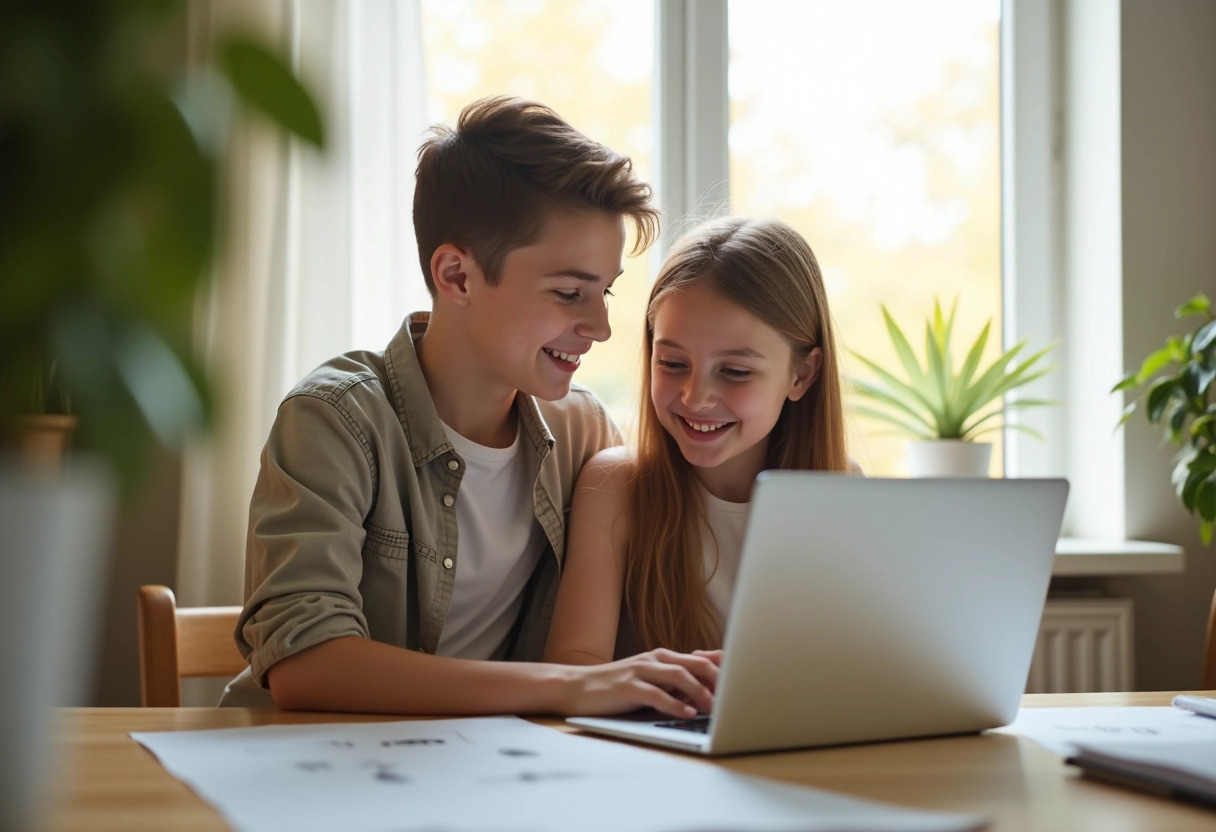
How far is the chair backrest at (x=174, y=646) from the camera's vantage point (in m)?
1.37

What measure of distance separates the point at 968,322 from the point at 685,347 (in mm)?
1424

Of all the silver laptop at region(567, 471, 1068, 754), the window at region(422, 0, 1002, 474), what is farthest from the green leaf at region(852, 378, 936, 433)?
the silver laptop at region(567, 471, 1068, 754)

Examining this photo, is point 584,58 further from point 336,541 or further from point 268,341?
point 336,541

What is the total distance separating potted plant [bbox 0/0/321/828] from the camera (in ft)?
0.93

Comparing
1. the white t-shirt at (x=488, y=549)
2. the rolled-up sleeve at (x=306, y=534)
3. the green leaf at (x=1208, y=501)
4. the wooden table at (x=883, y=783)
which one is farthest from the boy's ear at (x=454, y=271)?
the green leaf at (x=1208, y=501)

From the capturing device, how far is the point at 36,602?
432mm

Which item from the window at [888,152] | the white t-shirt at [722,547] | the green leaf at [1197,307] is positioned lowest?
the white t-shirt at [722,547]

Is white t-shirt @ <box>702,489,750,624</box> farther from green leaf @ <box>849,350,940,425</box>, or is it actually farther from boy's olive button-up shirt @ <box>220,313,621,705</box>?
green leaf @ <box>849,350,940,425</box>

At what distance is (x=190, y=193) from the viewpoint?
280 millimetres

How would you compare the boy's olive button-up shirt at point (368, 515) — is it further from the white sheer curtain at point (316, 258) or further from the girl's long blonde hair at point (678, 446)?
the white sheer curtain at point (316, 258)

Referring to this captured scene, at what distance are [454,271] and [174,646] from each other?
59 centimetres

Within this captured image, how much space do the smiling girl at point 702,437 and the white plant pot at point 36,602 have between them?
0.95 meters

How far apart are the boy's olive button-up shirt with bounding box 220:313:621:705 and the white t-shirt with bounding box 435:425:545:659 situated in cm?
3

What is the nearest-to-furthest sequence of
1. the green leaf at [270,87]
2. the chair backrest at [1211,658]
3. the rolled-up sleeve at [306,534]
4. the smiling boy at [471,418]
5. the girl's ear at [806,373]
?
the green leaf at [270,87], the rolled-up sleeve at [306,534], the smiling boy at [471,418], the chair backrest at [1211,658], the girl's ear at [806,373]
